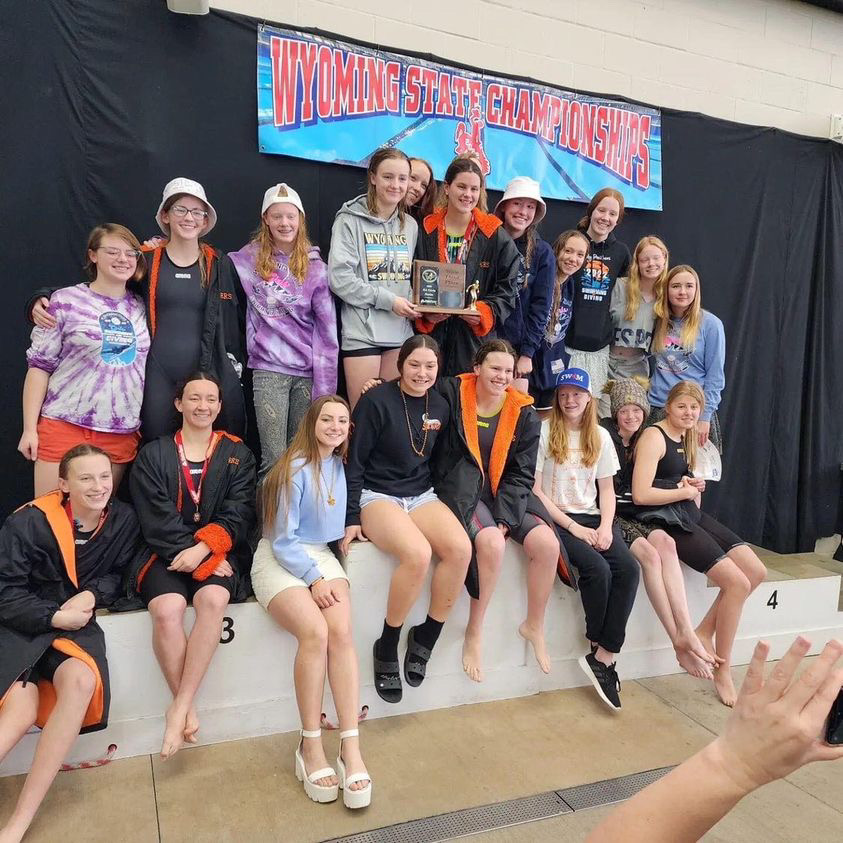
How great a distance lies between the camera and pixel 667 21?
422 centimetres

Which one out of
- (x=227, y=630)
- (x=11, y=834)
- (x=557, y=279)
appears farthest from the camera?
(x=557, y=279)

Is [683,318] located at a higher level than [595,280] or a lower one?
lower

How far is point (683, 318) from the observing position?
3.59m

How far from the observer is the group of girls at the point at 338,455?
86.8 inches

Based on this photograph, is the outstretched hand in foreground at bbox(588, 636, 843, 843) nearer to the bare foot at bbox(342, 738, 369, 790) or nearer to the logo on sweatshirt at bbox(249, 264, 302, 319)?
the bare foot at bbox(342, 738, 369, 790)

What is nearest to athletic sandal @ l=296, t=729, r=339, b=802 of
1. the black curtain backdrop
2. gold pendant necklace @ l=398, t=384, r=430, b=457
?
gold pendant necklace @ l=398, t=384, r=430, b=457

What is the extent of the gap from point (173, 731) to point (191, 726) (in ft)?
0.27

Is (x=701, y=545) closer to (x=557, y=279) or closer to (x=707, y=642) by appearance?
(x=707, y=642)

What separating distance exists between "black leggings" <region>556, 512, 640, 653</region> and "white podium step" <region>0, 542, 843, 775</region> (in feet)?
0.45

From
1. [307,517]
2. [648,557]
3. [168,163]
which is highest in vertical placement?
[168,163]

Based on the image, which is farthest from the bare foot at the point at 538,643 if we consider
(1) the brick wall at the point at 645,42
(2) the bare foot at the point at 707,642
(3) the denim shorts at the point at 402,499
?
(1) the brick wall at the point at 645,42

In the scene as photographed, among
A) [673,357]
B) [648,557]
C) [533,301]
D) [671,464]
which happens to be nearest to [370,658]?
[648,557]

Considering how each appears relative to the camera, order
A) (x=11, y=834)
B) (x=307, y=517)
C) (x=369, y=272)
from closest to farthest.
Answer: (x=11, y=834) < (x=307, y=517) < (x=369, y=272)

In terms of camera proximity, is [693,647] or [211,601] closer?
[211,601]
